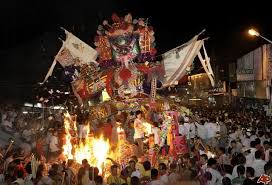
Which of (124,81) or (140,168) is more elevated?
(124,81)

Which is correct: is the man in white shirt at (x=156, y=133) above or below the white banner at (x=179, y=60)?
below

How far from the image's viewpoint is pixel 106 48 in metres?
17.2

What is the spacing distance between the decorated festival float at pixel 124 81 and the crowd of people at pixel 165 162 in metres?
0.33

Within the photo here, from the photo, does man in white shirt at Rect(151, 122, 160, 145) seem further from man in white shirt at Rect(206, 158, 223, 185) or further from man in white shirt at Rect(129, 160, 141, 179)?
man in white shirt at Rect(206, 158, 223, 185)

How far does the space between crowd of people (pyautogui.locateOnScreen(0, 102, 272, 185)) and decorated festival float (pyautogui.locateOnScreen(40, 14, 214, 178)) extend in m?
0.33

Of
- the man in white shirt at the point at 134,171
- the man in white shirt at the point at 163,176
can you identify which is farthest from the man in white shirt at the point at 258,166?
the man in white shirt at the point at 134,171

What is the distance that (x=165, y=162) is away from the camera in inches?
557

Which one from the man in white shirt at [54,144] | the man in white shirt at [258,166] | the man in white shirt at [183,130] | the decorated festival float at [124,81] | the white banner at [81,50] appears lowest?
the man in white shirt at [54,144]

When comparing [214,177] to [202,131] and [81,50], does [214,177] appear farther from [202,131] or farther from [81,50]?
[81,50]

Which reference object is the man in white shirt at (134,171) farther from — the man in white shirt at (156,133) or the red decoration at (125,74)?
the red decoration at (125,74)

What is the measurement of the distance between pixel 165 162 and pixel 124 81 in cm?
418

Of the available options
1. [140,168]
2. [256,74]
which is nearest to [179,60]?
[140,168]

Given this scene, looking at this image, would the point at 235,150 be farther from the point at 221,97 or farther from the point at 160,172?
the point at 221,97

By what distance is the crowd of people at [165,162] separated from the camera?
8.93 m
